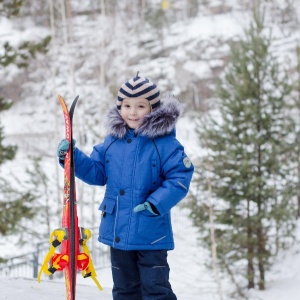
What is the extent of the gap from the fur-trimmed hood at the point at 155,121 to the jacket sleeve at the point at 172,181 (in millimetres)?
152

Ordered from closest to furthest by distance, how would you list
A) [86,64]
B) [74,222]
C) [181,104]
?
1. [74,222]
2. [181,104]
3. [86,64]

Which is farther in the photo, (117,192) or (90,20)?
(90,20)

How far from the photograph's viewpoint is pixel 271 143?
12.9m

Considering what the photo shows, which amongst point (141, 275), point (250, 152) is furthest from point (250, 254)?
point (141, 275)

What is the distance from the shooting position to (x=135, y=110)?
3.40 meters

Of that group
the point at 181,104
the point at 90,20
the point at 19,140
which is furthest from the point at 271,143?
the point at 90,20

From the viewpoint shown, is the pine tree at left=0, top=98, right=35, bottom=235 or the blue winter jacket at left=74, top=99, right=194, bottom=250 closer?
the blue winter jacket at left=74, top=99, right=194, bottom=250

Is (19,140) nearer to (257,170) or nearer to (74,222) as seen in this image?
(257,170)

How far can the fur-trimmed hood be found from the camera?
3.28 m

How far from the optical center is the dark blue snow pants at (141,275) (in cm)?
328

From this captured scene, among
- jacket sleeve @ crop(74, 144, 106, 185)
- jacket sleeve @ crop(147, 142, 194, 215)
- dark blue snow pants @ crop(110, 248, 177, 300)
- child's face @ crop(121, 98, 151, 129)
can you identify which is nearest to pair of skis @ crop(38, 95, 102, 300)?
jacket sleeve @ crop(74, 144, 106, 185)

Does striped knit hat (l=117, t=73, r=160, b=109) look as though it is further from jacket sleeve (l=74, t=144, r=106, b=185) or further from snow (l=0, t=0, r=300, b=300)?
snow (l=0, t=0, r=300, b=300)

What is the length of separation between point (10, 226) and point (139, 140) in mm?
6747

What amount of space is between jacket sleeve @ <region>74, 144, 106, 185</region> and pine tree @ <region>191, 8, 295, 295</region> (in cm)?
938
